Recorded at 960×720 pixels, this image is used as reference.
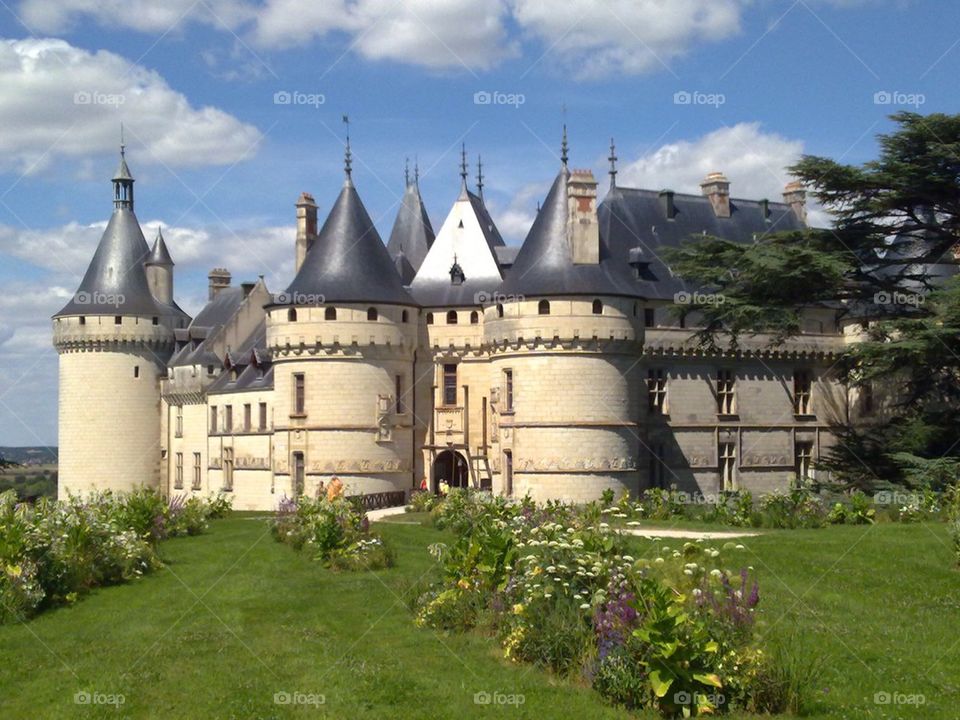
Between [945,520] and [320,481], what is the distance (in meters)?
19.5

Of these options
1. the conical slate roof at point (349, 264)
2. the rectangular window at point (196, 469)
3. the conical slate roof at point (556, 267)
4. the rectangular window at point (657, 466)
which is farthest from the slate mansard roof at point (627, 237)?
the rectangular window at point (196, 469)

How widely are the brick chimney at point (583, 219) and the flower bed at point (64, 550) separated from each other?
53.9ft

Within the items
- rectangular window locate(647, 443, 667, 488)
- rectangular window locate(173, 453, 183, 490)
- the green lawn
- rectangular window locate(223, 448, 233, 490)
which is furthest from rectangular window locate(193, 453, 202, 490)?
the green lawn

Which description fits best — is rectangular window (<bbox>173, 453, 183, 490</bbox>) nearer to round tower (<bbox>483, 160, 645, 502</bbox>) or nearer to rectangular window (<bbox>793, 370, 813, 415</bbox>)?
round tower (<bbox>483, 160, 645, 502</bbox>)

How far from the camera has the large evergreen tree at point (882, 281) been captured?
1180 inches

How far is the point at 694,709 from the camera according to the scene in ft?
38.3

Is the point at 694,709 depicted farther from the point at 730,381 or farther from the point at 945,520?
the point at 730,381

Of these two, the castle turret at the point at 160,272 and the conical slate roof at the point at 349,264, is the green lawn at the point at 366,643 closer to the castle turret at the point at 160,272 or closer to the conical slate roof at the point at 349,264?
the conical slate roof at the point at 349,264

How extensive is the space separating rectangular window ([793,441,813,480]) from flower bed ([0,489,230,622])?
25310mm

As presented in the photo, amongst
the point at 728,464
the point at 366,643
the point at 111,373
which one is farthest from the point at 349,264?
the point at 366,643

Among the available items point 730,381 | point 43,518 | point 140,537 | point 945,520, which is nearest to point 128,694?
point 43,518

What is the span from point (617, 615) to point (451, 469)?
2818 centimetres

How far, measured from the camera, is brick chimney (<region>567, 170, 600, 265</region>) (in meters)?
35.8

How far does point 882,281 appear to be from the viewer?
1283 inches
